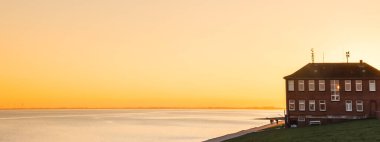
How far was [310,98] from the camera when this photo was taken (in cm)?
7850

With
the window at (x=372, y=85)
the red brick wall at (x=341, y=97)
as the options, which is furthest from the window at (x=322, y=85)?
the window at (x=372, y=85)

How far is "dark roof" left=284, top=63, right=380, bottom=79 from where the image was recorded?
7750cm

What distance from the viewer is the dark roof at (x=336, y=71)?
77.5 metres

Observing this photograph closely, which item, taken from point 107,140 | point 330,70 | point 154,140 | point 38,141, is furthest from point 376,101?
point 38,141

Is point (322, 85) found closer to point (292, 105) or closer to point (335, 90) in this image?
point (335, 90)

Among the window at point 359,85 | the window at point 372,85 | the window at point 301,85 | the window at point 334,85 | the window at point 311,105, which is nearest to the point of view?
the window at point 372,85

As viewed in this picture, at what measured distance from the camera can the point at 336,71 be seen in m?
79.1

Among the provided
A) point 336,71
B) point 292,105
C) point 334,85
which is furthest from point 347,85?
point 292,105

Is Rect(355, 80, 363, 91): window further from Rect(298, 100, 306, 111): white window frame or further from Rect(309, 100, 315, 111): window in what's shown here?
Rect(298, 100, 306, 111): white window frame

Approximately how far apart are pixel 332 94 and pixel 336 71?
12.5 ft

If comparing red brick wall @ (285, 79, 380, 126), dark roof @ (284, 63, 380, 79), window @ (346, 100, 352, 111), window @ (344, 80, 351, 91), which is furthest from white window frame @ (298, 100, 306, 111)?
window @ (344, 80, 351, 91)

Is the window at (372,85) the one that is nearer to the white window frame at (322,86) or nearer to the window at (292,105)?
the white window frame at (322,86)

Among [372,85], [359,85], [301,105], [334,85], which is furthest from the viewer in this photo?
[301,105]

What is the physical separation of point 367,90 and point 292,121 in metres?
12.2
